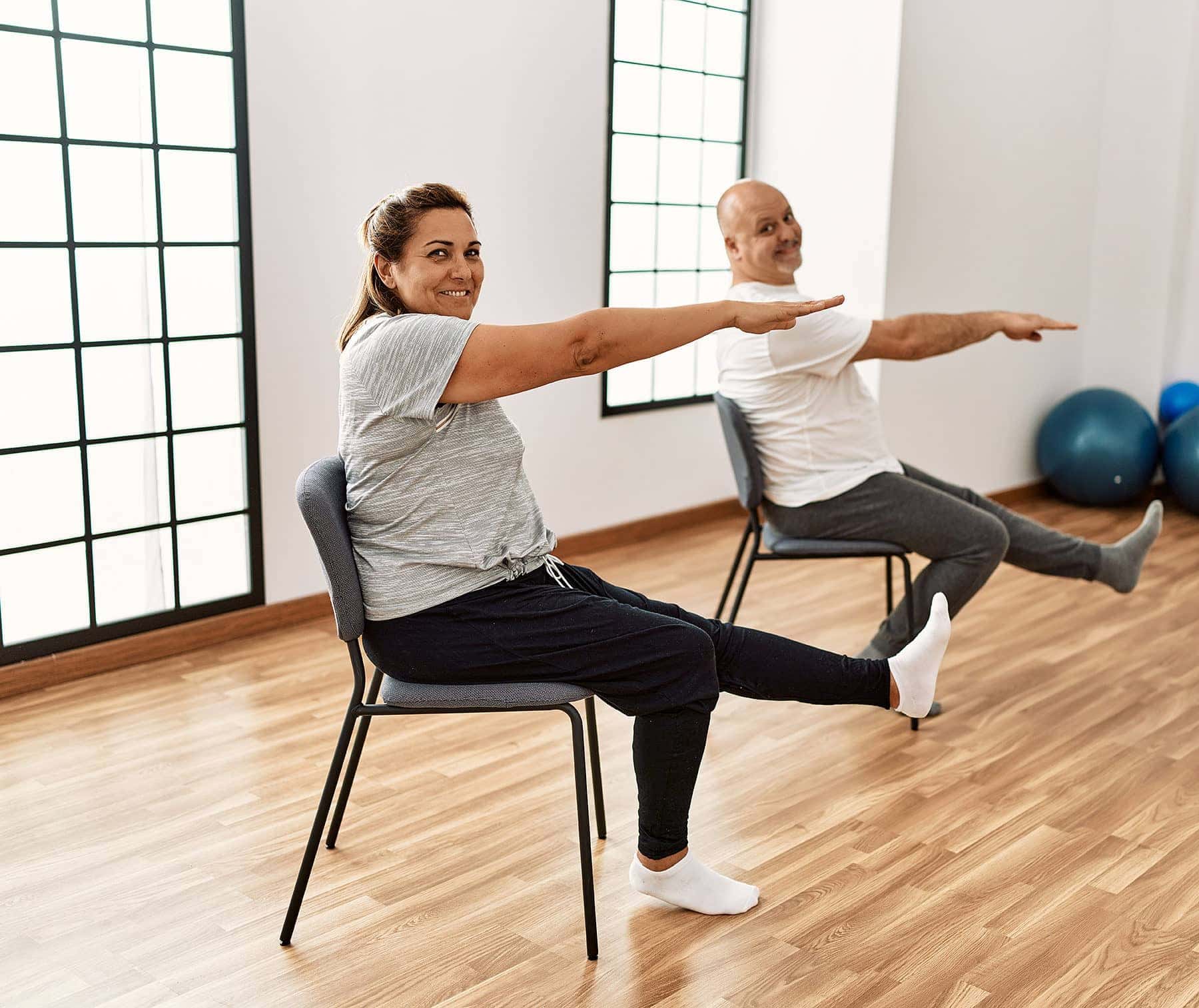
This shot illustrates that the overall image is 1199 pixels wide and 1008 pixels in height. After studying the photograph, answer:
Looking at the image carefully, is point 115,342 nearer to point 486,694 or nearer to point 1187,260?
point 486,694

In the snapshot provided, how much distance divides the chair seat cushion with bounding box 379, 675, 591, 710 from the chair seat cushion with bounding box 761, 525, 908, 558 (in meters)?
1.14

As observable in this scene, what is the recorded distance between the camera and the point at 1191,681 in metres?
3.32

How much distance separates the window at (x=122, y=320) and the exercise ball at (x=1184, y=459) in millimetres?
3616

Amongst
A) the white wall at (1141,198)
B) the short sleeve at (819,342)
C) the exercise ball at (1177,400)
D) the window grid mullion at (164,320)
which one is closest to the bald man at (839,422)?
the short sleeve at (819,342)

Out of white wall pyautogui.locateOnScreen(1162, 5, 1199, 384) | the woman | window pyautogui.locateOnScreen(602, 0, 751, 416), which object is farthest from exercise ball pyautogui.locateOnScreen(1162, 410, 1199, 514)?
the woman

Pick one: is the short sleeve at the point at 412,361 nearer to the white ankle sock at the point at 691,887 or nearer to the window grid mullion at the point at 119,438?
the white ankle sock at the point at 691,887

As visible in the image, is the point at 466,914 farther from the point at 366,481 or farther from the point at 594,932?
the point at 366,481

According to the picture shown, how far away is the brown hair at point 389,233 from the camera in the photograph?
2014mm

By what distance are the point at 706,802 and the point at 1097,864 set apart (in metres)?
0.74

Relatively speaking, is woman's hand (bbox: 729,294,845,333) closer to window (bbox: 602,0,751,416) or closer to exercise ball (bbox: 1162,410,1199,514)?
window (bbox: 602,0,751,416)

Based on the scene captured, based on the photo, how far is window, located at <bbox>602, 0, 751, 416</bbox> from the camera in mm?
4551

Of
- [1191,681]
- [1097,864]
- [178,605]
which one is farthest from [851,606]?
[178,605]

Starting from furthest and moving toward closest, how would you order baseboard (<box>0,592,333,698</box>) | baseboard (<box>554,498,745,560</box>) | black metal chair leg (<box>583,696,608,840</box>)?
1. baseboard (<box>554,498,745,560</box>)
2. baseboard (<box>0,592,333,698</box>)
3. black metal chair leg (<box>583,696,608,840</box>)

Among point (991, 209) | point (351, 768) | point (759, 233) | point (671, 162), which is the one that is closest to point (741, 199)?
point (759, 233)
